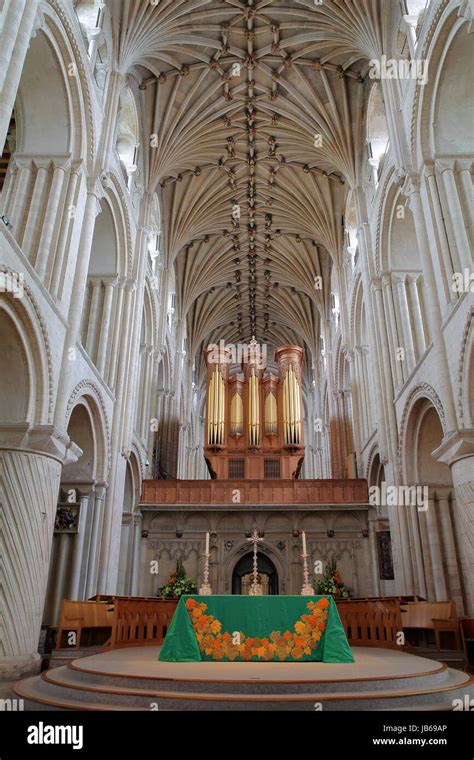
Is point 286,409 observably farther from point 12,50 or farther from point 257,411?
point 12,50

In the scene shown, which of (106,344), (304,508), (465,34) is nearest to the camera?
(465,34)

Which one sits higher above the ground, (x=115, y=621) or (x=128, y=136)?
(x=128, y=136)

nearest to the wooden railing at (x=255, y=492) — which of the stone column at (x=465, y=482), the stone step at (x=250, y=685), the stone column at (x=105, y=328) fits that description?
the stone column at (x=105, y=328)

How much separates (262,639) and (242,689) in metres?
1.93

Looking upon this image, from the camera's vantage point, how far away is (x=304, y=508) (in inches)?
680

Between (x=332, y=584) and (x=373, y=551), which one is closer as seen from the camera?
(x=332, y=584)

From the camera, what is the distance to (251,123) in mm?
19281

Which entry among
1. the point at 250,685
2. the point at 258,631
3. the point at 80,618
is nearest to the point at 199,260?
the point at 80,618

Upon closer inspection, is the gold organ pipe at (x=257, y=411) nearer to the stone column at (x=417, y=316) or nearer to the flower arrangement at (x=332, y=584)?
the flower arrangement at (x=332, y=584)

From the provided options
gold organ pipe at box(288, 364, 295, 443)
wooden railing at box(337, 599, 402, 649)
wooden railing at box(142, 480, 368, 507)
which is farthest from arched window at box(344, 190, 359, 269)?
wooden railing at box(337, 599, 402, 649)

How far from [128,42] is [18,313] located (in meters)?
9.57
